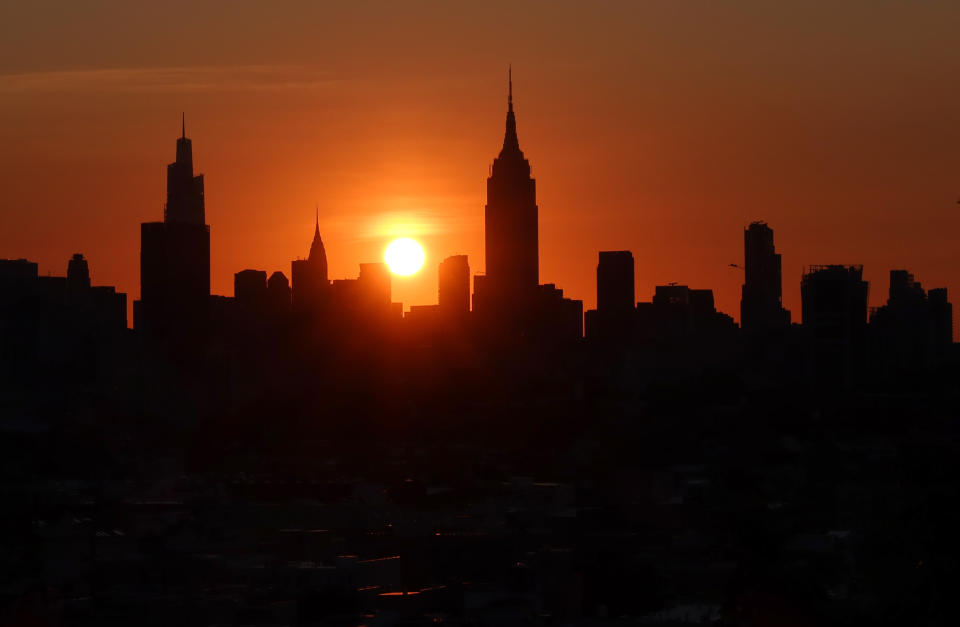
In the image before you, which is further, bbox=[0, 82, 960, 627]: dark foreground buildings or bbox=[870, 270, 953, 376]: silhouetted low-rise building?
bbox=[870, 270, 953, 376]: silhouetted low-rise building

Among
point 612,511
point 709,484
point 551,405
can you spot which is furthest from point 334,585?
point 551,405

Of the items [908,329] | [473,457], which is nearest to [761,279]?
[908,329]

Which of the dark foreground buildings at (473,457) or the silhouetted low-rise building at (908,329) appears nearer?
the dark foreground buildings at (473,457)

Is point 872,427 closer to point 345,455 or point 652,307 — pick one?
point 345,455

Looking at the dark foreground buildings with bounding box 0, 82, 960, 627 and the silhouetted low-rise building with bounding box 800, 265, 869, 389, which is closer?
the dark foreground buildings with bounding box 0, 82, 960, 627

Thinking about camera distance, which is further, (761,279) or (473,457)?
(761,279)

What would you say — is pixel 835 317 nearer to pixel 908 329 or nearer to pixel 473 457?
pixel 908 329

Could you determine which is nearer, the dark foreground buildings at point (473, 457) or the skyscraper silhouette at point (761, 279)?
the dark foreground buildings at point (473, 457)

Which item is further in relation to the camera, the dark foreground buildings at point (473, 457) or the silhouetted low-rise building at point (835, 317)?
the silhouetted low-rise building at point (835, 317)
